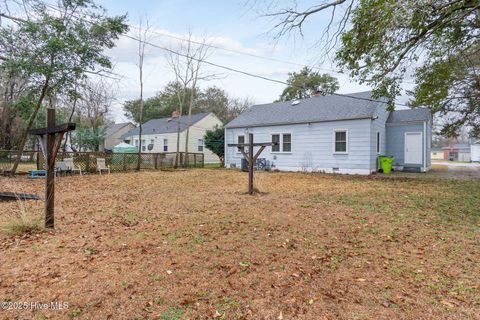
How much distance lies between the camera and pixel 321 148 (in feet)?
49.7

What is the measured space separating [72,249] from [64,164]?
34.3 ft

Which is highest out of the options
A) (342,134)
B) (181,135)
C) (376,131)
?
(181,135)

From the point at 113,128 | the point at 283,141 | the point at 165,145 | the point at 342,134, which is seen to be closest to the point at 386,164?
the point at 342,134

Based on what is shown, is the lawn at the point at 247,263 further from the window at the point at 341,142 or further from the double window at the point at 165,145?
the double window at the point at 165,145

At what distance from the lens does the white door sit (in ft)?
49.8

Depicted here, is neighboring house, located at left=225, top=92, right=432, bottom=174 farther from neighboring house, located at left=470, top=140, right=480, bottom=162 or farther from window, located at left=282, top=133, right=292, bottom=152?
neighboring house, located at left=470, top=140, right=480, bottom=162

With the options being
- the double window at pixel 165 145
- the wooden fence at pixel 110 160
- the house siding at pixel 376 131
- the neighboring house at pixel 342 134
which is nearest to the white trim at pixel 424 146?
the neighboring house at pixel 342 134

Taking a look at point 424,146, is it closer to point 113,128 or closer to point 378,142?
point 378,142

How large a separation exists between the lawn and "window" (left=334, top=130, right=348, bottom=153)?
8.35m

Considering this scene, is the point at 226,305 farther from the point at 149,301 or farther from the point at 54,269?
the point at 54,269

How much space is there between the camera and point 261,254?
141 inches

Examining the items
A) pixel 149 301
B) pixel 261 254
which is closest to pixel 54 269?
pixel 149 301

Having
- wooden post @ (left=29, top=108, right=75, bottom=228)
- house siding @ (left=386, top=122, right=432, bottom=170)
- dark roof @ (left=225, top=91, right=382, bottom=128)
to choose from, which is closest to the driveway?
house siding @ (left=386, top=122, right=432, bottom=170)

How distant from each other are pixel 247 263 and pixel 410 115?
16.3 m
